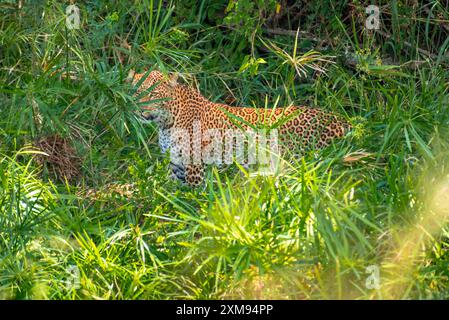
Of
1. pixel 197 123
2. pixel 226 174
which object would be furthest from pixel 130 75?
pixel 226 174

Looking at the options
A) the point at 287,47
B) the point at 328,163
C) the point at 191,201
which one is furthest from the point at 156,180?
the point at 287,47

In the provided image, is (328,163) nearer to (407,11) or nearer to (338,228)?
(338,228)

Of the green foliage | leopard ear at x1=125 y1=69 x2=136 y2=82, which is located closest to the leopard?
leopard ear at x1=125 y1=69 x2=136 y2=82

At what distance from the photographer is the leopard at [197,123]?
784cm

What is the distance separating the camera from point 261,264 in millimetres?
5715

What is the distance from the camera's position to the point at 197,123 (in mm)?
8078

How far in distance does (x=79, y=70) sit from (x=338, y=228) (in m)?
2.62

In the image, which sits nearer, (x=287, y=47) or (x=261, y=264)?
(x=261, y=264)

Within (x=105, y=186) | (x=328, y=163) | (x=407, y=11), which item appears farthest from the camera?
(x=407, y=11)

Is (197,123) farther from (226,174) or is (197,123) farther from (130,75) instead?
(226,174)

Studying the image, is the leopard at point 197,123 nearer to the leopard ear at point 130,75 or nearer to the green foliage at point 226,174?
the leopard ear at point 130,75

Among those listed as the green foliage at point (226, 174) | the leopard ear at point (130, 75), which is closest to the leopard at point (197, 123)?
the leopard ear at point (130, 75)

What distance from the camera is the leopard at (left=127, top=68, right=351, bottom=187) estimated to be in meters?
7.84

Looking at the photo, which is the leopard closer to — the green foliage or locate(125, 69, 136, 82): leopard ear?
locate(125, 69, 136, 82): leopard ear
